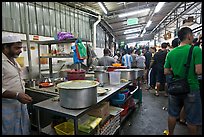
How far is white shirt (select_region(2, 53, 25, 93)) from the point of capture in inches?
56.1

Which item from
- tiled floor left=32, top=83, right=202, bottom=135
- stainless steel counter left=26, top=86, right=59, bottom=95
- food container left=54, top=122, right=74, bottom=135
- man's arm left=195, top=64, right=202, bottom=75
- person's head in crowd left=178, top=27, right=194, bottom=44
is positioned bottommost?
tiled floor left=32, top=83, right=202, bottom=135

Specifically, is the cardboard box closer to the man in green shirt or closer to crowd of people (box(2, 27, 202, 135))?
crowd of people (box(2, 27, 202, 135))

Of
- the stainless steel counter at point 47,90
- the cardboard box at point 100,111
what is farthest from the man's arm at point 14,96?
the cardboard box at point 100,111

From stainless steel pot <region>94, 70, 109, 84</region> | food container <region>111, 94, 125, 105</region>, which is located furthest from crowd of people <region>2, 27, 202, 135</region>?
stainless steel pot <region>94, 70, 109, 84</region>

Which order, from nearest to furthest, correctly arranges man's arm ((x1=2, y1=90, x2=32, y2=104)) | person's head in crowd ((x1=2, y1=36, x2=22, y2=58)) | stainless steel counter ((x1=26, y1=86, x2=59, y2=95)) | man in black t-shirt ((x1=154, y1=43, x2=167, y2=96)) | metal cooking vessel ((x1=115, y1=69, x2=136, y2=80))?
man's arm ((x1=2, y1=90, x2=32, y2=104)) → person's head in crowd ((x1=2, y1=36, x2=22, y2=58)) → stainless steel counter ((x1=26, y1=86, x2=59, y2=95)) → metal cooking vessel ((x1=115, y1=69, x2=136, y2=80)) → man in black t-shirt ((x1=154, y1=43, x2=167, y2=96))

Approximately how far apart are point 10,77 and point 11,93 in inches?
7.3

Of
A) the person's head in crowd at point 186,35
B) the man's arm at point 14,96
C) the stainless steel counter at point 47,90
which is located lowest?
the stainless steel counter at point 47,90

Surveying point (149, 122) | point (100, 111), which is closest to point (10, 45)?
point (100, 111)

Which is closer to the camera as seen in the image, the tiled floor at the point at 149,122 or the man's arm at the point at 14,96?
the man's arm at the point at 14,96

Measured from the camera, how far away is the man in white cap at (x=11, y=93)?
1.40 meters

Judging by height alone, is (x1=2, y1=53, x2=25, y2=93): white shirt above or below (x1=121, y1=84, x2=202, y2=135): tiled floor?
above

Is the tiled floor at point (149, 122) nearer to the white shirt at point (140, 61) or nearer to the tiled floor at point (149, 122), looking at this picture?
the tiled floor at point (149, 122)

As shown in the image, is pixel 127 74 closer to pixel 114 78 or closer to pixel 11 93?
pixel 114 78

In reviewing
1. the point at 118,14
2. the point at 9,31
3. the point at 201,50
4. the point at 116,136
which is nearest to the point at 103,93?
the point at 116,136
